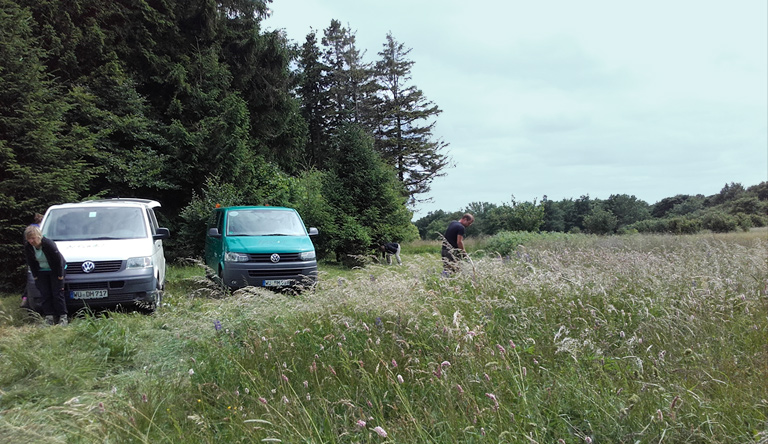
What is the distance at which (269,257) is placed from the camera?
8.97 m

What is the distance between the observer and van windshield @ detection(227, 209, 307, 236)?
9672 mm

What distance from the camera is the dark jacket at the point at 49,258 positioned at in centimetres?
649

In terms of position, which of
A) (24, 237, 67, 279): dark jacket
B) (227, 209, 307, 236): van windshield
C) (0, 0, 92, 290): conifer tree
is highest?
(0, 0, 92, 290): conifer tree

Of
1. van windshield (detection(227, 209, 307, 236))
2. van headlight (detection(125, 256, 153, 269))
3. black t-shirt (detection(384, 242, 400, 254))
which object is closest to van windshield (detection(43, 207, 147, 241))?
van headlight (detection(125, 256, 153, 269))

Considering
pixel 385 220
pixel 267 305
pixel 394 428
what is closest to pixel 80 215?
pixel 267 305

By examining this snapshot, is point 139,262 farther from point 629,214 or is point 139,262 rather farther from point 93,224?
point 629,214

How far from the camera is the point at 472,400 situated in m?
2.42

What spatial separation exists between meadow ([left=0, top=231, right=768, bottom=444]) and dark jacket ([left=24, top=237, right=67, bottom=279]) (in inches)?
54.9

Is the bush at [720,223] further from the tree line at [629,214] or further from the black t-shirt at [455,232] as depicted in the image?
the black t-shirt at [455,232]

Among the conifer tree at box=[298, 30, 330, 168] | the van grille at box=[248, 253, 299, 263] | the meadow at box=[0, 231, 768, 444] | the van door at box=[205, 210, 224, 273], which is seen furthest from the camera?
the conifer tree at box=[298, 30, 330, 168]

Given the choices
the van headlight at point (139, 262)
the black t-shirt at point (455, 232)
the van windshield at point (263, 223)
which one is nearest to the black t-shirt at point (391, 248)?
the van windshield at point (263, 223)

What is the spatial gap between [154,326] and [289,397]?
427 centimetres

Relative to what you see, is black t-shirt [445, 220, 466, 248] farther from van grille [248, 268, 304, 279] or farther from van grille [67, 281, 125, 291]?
van grille [67, 281, 125, 291]

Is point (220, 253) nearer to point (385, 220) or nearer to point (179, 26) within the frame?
point (385, 220)
